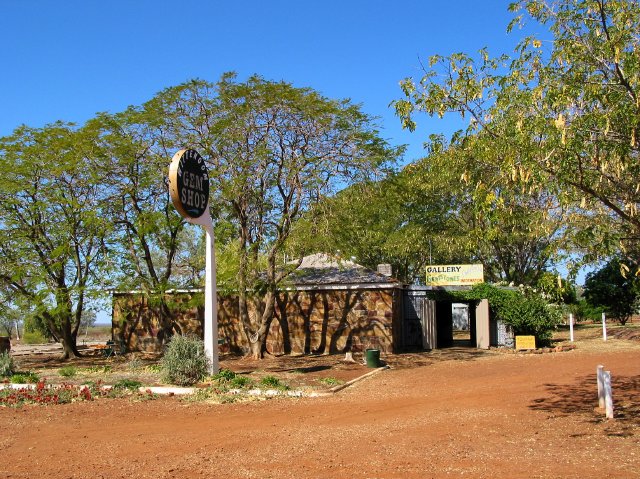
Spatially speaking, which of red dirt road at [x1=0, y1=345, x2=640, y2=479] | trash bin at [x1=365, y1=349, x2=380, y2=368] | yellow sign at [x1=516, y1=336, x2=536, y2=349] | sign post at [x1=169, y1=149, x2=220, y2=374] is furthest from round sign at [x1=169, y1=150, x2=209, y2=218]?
yellow sign at [x1=516, y1=336, x2=536, y2=349]

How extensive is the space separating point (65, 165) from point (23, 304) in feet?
20.3

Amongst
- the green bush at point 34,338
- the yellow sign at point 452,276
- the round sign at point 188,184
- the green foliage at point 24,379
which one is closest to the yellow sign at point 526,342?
the yellow sign at point 452,276

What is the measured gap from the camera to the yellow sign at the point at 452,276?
28844mm

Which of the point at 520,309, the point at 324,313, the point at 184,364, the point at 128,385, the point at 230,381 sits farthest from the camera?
the point at 520,309

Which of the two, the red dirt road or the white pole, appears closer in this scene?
the red dirt road

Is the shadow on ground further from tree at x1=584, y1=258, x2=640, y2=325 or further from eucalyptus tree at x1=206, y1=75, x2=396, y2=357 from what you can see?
tree at x1=584, y1=258, x2=640, y2=325

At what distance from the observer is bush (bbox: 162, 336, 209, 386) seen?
630 inches

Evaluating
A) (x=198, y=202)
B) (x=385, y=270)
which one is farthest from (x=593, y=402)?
(x=385, y=270)

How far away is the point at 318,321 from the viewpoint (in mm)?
26016

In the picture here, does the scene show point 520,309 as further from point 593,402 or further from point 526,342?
point 593,402

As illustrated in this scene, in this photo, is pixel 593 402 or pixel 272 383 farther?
pixel 272 383

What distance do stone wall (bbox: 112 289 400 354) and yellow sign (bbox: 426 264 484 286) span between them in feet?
9.48

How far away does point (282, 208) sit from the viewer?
2238cm

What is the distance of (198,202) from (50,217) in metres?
9.32
